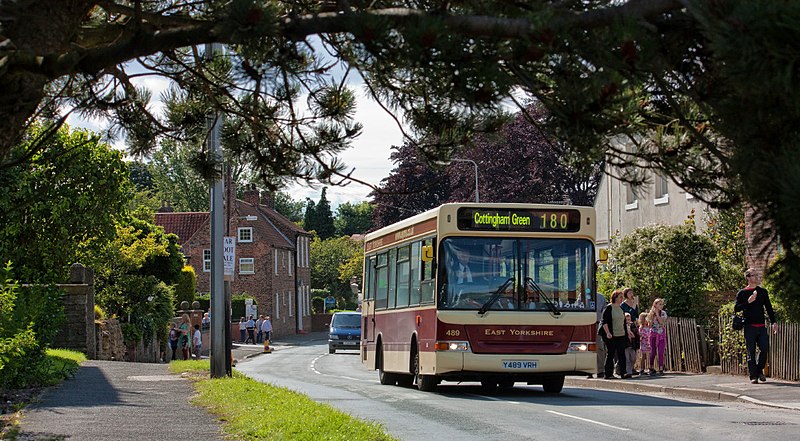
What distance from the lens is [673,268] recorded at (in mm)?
26750

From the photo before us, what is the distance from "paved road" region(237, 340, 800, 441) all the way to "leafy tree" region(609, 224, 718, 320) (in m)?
5.68

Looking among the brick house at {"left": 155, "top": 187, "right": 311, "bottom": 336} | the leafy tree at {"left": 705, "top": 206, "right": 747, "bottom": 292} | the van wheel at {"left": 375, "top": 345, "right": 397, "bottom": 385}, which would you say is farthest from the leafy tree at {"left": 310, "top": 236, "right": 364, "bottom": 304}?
the van wheel at {"left": 375, "top": 345, "right": 397, "bottom": 385}

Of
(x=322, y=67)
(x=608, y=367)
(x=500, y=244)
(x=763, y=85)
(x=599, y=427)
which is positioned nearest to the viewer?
(x=763, y=85)

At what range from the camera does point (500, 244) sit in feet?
63.5

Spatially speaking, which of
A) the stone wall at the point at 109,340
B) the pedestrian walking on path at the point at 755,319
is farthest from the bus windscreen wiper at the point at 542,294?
the stone wall at the point at 109,340

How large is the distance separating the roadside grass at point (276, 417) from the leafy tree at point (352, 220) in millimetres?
139694

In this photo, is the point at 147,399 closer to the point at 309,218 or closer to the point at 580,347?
the point at 580,347

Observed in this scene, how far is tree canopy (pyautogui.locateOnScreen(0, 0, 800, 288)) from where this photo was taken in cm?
473

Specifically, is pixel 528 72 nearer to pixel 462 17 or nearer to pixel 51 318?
pixel 462 17

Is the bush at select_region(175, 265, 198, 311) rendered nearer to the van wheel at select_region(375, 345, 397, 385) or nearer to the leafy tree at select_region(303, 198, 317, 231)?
the van wheel at select_region(375, 345, 397, 385)

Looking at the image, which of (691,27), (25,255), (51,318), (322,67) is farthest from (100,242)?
(691,27)

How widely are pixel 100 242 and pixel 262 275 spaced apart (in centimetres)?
4554

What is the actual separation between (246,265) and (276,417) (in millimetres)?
69573

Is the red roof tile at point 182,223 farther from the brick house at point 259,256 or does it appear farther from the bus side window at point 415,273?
the bus side window at point 415,273
